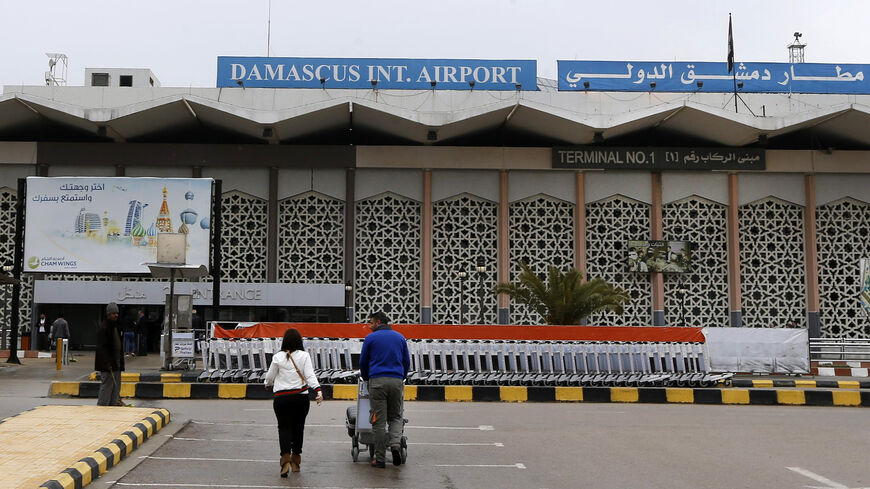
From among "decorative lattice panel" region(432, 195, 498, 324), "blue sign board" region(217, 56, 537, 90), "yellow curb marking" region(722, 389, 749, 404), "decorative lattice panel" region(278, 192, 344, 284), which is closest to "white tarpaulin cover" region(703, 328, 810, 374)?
"yellow curb marking" region(722, 389, 749, 404)

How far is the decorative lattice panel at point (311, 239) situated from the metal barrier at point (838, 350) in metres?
16.0

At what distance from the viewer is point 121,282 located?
103 ft

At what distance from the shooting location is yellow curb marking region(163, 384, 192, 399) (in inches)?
661

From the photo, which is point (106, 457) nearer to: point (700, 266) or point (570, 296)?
point (570, 296)

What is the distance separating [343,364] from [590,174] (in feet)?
55.2

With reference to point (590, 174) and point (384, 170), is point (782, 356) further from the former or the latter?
point (384, 170)

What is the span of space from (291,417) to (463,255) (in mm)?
24536

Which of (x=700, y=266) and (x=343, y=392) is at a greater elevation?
(x=700, y=266)

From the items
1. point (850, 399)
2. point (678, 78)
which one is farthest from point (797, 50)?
point (850, 399)

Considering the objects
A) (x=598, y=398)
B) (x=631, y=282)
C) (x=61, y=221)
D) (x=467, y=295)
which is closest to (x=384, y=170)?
(x=467, y=295)

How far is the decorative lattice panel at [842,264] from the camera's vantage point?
108 feet

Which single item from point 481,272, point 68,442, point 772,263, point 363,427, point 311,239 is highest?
point 311,239

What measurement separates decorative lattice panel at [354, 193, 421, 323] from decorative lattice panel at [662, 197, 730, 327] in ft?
30.4

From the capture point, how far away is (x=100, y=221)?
988 inches
